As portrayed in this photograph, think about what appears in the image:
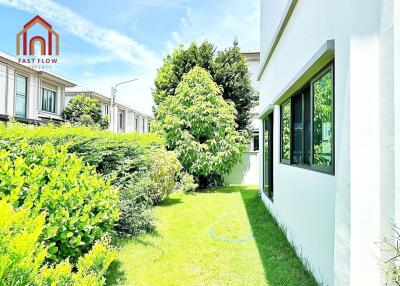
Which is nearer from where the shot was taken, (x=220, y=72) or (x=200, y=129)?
(x=200, y=129)

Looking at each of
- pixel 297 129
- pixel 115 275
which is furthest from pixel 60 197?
pixel 297 129

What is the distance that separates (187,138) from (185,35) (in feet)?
23.9

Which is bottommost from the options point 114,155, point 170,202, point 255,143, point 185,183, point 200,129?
point 170,202

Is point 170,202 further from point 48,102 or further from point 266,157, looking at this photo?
point 48,102

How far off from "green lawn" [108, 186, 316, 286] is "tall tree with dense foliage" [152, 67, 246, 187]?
461 cm

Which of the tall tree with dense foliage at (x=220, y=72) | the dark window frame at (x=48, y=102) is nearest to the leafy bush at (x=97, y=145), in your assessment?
the tall tree with dense foliage at (x=220, y=72)

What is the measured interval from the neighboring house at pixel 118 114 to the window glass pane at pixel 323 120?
22499 mm

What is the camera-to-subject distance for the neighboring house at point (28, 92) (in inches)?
760

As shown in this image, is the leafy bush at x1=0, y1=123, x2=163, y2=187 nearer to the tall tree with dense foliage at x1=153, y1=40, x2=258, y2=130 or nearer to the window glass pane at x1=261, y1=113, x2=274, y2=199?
the window glass pane at x1=261, y1=113, x2=274, y2=199

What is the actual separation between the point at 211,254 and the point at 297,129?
9.24 ft

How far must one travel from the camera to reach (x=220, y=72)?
1650 cm

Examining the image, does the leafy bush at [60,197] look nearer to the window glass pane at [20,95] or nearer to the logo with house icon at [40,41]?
the logo with house icon at [40,41]

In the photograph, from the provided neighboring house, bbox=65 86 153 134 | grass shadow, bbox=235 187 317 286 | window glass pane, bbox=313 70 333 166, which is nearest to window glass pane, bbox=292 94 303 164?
window glass pane, bbox=313 70 333 166

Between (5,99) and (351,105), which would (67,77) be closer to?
(5,99)
